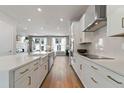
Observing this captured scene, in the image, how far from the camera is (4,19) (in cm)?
657

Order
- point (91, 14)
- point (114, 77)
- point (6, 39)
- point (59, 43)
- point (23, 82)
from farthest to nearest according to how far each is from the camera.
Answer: point (59, 43) < point (6, 39) < point (91, 14) < point (23, 82) < point (114, 77)

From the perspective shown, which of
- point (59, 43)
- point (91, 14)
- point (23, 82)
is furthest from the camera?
point (59, 43)

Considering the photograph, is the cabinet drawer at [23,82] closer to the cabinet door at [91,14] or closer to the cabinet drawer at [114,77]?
the cabinet drawer at [114,77]

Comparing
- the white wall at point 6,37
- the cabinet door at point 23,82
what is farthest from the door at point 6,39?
the cabinet door at point 23,82

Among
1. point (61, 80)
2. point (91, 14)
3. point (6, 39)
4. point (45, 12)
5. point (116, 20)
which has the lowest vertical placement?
point (61, 80)

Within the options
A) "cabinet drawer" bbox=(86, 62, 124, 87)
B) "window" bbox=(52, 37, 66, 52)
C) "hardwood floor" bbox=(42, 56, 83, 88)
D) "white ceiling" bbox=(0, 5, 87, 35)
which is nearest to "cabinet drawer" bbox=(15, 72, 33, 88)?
"cabinet drawer" bbox=(86, 62, 124, 87)

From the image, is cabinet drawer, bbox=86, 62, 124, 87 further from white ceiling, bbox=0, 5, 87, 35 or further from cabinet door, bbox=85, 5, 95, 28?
white ceiling, bbox=0, 5, 87, 35

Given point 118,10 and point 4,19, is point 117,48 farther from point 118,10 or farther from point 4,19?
point 4,19

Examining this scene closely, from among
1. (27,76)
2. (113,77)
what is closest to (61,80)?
(27,76)

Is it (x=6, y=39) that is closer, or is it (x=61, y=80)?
(x=61, y=80)

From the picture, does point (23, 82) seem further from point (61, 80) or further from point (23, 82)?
point (61, 80)

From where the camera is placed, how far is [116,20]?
231cm

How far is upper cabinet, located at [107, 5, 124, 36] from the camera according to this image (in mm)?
2156

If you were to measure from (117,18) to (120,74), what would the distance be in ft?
3.67
